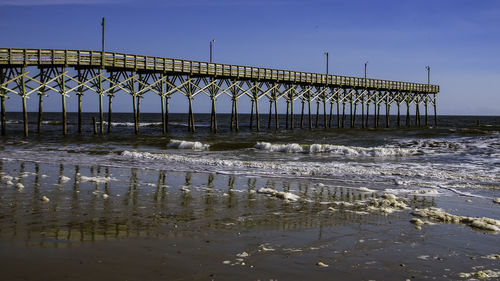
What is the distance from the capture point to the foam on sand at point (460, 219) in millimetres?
6109

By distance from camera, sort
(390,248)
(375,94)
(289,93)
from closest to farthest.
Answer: (390,248)
(289,93)
(375,94)

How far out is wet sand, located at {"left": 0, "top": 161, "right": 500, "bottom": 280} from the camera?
4.30 m

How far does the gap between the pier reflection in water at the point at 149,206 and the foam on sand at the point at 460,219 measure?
671mm

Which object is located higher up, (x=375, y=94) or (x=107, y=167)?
(x=375, y=94)

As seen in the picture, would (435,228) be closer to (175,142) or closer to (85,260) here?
(85,260)

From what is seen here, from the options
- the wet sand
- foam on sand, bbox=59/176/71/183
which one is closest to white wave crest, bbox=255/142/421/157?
the wet sand

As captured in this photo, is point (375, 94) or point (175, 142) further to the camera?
point (375, 94)

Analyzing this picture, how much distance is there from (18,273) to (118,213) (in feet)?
8.23

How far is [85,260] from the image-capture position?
4449 millimetres

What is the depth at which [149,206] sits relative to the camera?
281 inches

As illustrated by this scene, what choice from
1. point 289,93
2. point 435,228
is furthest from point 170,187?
point 289,93

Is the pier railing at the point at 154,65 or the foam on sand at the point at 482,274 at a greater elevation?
the pier railing at the point at 154,65

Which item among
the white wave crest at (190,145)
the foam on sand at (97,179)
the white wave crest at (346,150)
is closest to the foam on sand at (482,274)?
the foam on sand at (97,179)

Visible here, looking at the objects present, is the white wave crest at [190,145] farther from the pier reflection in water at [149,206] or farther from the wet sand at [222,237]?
the wet sand at [222,237]
